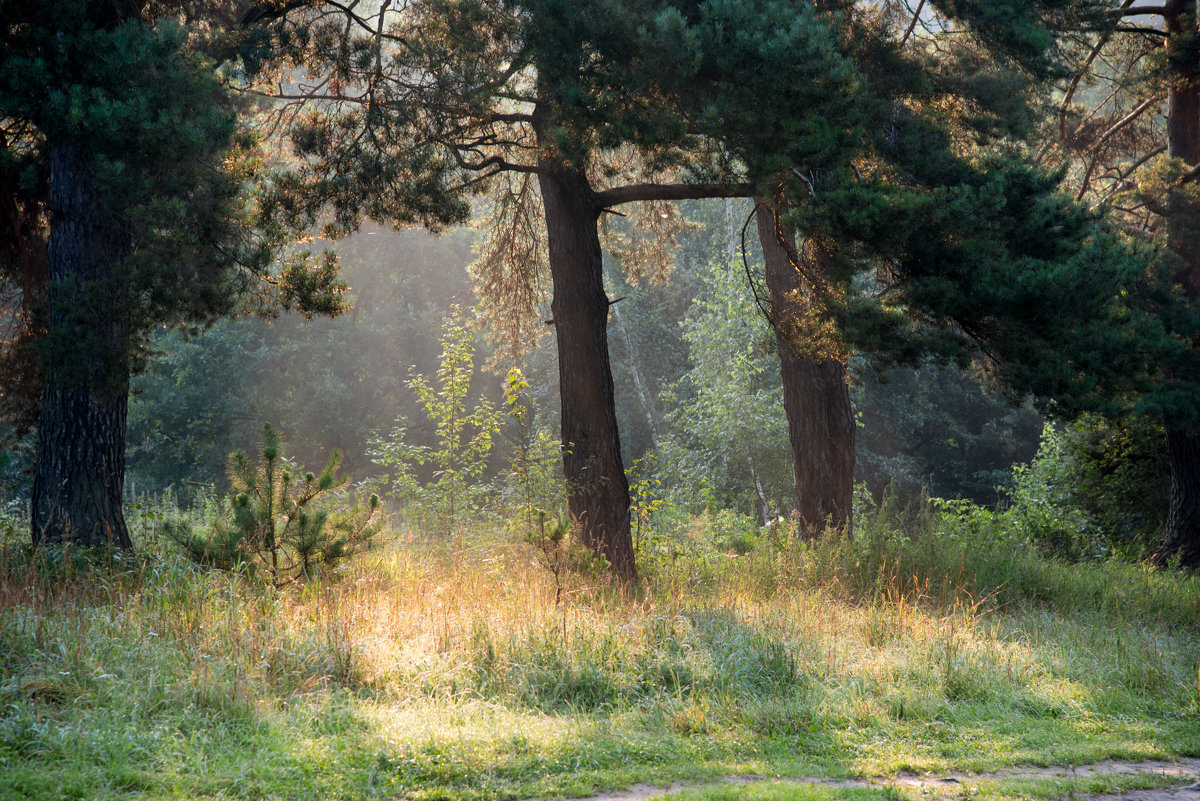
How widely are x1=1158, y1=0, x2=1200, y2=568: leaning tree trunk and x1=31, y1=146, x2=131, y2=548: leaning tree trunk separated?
495 inches

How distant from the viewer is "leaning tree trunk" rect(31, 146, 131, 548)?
7238 mm

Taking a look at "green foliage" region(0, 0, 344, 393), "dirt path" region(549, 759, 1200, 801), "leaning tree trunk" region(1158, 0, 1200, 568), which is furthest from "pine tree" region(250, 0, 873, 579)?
"leaning tree trunk" region(1158, 0, 1200, 568)

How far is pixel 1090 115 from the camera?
14055 millimetres

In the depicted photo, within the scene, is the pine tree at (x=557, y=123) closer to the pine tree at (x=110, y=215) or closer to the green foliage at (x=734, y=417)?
the pine tree at (x=110, y=215)

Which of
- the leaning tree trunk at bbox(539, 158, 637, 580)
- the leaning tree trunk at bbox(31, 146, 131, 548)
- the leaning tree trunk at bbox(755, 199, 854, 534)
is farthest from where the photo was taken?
the leaning tree trunk at bbox(755, 199, 854, 534)

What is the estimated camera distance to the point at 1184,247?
1168 cm

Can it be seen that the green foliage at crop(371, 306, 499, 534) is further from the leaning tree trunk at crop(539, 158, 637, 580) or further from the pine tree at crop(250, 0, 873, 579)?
the pine tree at crop(250, 0, 873, 579)

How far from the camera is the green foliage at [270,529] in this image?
6.61 metres

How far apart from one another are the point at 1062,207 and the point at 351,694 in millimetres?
6661

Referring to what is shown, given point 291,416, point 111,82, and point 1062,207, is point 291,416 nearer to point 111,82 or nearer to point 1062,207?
point 111,82

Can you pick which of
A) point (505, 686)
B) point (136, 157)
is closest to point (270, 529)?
point (505, 686)

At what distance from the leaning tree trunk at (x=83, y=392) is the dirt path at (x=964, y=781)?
18.5 feet

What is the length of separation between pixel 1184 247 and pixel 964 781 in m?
10.2

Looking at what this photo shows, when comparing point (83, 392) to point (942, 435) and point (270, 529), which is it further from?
point (942, 435)
